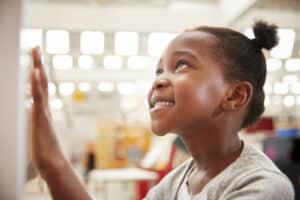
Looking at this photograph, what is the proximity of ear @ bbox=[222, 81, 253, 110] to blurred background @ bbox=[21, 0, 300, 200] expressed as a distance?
0.11 m

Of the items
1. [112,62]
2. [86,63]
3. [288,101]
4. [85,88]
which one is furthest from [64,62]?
[288,101]

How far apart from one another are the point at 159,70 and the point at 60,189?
0.25 m

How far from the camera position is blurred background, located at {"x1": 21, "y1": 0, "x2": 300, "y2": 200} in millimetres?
1325

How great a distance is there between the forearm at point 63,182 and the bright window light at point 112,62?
14.3ft

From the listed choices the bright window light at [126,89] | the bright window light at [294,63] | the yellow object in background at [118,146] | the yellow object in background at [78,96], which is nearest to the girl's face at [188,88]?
the bright window light at [294,63]

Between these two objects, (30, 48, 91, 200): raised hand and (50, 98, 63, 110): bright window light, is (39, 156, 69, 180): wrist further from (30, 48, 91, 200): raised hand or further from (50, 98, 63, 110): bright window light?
(50, 98, 63, 110): bright window light

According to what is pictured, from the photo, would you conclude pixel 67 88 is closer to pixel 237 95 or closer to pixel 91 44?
pixel 91 44

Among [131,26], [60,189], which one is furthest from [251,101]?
[131,26]

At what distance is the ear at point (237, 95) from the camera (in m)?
0.60

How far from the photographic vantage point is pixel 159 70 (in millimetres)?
634

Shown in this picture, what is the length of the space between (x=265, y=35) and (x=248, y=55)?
61 mm

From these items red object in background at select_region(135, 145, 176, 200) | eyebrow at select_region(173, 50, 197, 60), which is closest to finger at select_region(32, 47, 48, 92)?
eyebrow at select_region(173, 50, 197, 60)

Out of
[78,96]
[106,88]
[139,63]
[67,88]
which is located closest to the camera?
[139,63]

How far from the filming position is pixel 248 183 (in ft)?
1.63
